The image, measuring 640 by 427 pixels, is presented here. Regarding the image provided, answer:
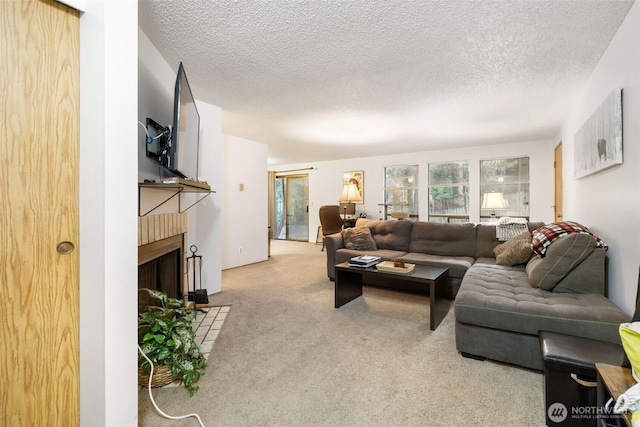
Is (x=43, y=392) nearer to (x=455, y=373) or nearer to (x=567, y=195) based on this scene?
(x=455, y=373)

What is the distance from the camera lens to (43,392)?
1.05m

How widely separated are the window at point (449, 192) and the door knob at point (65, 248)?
20.5 feet

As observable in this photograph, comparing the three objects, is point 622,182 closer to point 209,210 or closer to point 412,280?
point 412,280

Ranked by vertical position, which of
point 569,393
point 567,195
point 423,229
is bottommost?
point 569,393

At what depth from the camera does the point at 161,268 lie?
2.43m

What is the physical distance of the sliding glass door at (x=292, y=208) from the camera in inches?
327

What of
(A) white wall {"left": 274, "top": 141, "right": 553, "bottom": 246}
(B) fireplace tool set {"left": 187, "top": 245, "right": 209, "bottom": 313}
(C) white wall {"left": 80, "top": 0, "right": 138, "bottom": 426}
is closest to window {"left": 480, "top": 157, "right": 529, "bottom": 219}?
(A) white wall {"left": 274, "top": 141, "right": 553, "bottom": 246}

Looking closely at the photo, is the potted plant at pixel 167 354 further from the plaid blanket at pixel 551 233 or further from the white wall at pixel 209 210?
the plaid blanket at pixel 551 233

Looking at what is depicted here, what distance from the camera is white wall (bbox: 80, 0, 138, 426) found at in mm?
1098

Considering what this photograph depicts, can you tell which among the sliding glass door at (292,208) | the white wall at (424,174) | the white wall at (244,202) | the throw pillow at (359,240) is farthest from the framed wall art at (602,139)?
the sliding glass door at (292,208)

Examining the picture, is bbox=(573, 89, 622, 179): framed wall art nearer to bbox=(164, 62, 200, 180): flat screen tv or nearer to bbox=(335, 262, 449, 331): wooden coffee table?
bbox=(335, 262, 449, 331): wooden coffee table

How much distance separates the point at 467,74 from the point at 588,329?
2131 millimetres

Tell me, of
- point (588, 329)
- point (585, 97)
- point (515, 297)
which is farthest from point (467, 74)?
point (588, 329)

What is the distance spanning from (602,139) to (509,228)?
150 centimetres
